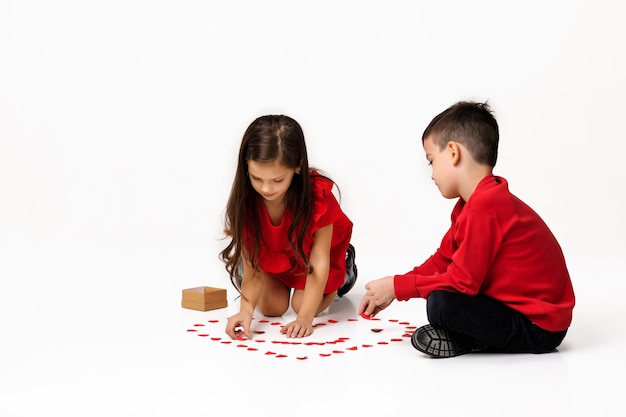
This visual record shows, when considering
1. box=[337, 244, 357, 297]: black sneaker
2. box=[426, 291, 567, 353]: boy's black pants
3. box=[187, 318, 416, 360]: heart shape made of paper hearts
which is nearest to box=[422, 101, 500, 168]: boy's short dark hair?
box=[426, 291, 567, 353]: boy's black pants

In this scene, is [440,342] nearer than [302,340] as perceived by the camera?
Yes

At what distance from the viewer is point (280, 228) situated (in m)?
3.12

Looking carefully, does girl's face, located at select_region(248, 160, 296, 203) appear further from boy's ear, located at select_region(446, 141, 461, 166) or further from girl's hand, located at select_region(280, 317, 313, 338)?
boy's ear, located at select_region(446, 141, 461, 166)

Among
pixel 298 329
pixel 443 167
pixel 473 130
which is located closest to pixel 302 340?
pixel 298 329

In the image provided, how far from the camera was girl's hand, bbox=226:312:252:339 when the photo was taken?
2885mm

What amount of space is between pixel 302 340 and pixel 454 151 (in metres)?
0.85

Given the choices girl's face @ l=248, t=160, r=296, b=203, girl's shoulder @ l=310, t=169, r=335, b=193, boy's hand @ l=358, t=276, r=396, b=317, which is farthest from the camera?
girl's shoulder @ l=310, t=169, r=335, b=193

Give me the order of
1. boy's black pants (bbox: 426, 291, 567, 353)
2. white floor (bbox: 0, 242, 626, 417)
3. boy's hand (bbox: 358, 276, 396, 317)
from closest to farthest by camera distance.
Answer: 1. white floor (bbox: 0, 242, 626, 417)
2. boy's black pants (bbox: 426, 291, 567, 353)
3. boy's hand (bbox: 358, 276, 396, 317)

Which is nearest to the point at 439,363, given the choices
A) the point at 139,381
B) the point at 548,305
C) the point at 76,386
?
the point at 548,305

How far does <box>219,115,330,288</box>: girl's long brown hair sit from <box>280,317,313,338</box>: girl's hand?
0.22m

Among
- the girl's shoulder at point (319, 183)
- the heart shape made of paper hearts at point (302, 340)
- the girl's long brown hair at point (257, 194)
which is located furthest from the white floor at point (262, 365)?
the girl's shoulder at point (319, 183)

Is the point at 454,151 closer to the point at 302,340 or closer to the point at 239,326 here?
the point at 302,340

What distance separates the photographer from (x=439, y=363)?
8.27 ft

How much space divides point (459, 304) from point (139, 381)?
3.24 feet
